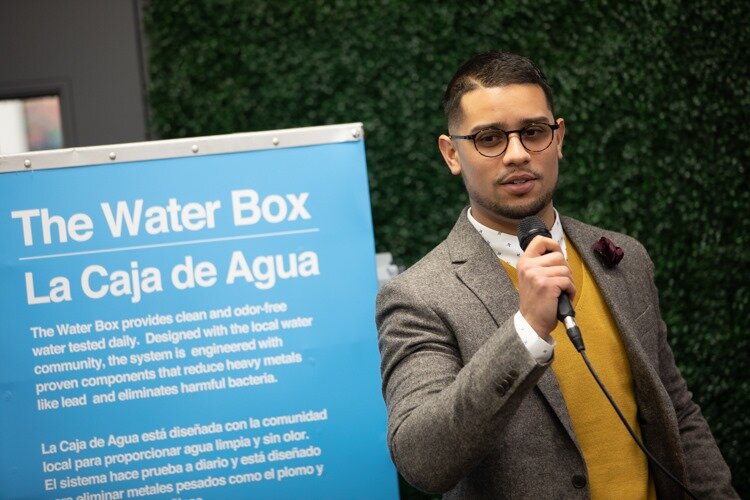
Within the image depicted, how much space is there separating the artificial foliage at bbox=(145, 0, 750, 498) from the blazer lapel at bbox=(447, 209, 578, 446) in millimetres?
1261

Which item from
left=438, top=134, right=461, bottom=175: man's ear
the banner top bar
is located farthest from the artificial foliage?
left=438, top=134, right=461, bottom=175: man's ear

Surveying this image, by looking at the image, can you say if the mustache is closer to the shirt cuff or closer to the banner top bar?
the shirt cuff

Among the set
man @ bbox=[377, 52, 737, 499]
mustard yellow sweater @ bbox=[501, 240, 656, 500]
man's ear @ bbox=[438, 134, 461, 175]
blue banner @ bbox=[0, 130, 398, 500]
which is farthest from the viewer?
blue banner @ bbox=[0, 130, 398, 500]

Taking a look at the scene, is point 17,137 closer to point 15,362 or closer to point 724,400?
point 15,362

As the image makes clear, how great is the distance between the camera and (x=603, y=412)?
1.42 metres

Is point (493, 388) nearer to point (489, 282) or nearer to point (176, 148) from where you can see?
point (489, 282)

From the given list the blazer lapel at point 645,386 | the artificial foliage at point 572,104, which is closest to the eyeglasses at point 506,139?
the blazer lapel at point 645,386

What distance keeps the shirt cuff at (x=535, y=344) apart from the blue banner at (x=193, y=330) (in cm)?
76

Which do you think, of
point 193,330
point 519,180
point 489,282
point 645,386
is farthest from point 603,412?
point 193,330

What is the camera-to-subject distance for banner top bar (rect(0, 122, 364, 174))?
1.86 m

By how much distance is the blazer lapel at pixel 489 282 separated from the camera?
137 cm

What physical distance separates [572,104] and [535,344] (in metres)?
1.83

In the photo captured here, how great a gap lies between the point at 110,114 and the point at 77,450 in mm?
1368

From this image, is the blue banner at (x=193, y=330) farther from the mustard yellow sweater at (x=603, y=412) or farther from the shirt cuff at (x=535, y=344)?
the shirt cuff at (x=535, y=344)
